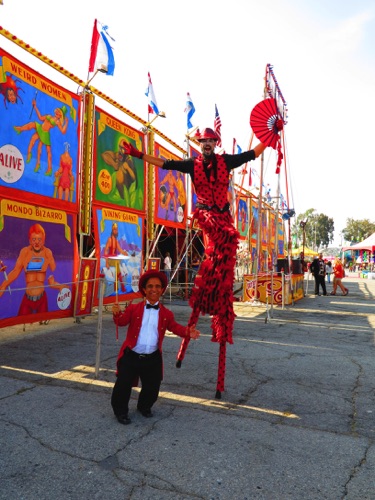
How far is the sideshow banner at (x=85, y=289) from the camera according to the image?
7.43 meters

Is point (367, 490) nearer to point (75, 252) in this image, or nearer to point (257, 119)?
point (257, 119)

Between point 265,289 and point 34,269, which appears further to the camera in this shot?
point 265,289

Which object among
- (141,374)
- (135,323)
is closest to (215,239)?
(135,323)

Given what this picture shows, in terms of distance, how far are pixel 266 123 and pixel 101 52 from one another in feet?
13.4

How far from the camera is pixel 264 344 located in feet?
21.3

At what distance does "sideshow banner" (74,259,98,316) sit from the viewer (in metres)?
7.43

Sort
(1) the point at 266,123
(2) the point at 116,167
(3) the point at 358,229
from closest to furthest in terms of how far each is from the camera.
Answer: (1) the point at 266,123 < (2) the point at 116,167 < (3) the point at 358,229

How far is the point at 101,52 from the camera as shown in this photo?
24.5ft

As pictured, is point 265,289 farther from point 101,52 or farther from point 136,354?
point 136,354

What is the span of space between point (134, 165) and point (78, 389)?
621 centimetres

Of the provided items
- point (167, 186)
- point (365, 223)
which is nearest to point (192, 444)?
point (167, 186)

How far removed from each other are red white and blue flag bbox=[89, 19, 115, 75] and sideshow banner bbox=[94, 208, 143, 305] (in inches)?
106

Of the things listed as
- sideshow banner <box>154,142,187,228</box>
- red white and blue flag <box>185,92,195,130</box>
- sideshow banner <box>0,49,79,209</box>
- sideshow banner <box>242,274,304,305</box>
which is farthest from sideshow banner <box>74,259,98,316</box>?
red white and blue flag <box>185,92,195,130</box>

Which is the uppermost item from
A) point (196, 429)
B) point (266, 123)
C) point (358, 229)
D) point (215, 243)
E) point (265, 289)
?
point (358, 229)
